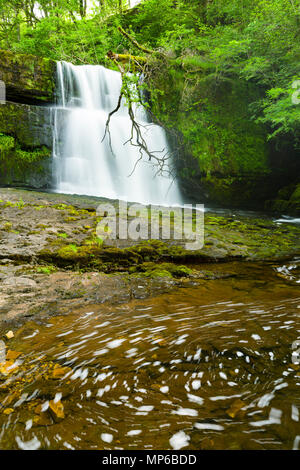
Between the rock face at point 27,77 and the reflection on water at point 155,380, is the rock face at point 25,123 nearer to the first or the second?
the rock face at point 27,77

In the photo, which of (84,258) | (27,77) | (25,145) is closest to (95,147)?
(25,145)

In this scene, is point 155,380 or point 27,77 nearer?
point 155,380

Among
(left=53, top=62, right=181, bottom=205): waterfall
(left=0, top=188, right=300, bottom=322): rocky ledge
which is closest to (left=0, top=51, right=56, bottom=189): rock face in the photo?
(left=53, top=62, right=181, bottom=205): waterfall

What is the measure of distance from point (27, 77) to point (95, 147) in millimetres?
3039

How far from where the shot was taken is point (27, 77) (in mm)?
8469

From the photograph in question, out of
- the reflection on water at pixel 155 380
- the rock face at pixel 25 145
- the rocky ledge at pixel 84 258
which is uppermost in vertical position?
the rock face at pixel 25 145

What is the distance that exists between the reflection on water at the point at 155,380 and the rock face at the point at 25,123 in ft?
24.3

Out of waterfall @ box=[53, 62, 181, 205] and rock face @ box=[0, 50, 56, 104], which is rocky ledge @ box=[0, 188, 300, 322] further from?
rock face @ box=[0, 50, 56, 104]

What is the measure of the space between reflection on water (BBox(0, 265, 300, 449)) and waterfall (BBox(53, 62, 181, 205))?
23.2 feet

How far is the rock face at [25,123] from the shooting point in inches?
320

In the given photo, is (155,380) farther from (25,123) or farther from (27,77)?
(27,77)

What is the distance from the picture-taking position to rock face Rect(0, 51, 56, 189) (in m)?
8.12

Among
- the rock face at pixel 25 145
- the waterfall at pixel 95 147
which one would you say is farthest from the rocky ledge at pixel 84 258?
the waterfall at pixel 95 147
